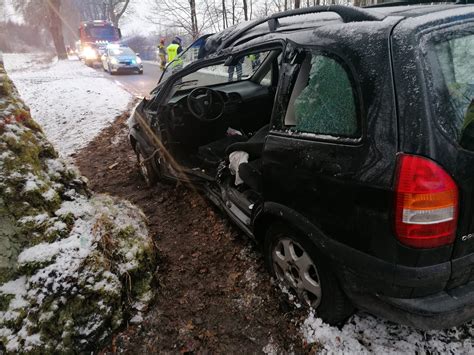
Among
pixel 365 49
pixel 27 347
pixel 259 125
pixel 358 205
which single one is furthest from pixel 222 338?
pixel 259 125

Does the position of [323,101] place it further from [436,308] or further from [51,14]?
[51,14]

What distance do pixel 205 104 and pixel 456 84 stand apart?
2.89 metres

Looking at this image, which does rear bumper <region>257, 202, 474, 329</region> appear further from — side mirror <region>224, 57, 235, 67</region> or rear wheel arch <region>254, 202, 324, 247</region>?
side mirror <region>224, 57, 235, 67</region>

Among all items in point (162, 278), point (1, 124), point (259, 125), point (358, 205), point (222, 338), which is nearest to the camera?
point (358, 205)

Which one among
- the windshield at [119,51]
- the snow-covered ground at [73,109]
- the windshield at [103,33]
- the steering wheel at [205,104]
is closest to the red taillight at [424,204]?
the steering wheel at [205,104]

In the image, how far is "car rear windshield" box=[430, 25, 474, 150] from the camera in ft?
4.73

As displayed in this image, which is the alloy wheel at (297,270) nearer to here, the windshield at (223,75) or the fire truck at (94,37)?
the windshield at (223,75)

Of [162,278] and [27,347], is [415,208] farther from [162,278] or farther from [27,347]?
[27,347]

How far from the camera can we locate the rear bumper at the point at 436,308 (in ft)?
5.14

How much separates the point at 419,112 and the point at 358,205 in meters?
0.50

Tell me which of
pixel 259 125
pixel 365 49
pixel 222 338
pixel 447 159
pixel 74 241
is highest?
pixel 365 49

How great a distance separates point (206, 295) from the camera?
257 centimetres

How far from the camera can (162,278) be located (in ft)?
8.97

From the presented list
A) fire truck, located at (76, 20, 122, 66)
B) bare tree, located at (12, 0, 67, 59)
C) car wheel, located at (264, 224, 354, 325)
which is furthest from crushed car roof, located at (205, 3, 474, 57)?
bare tree, located at (12, 0, 67, 59)
